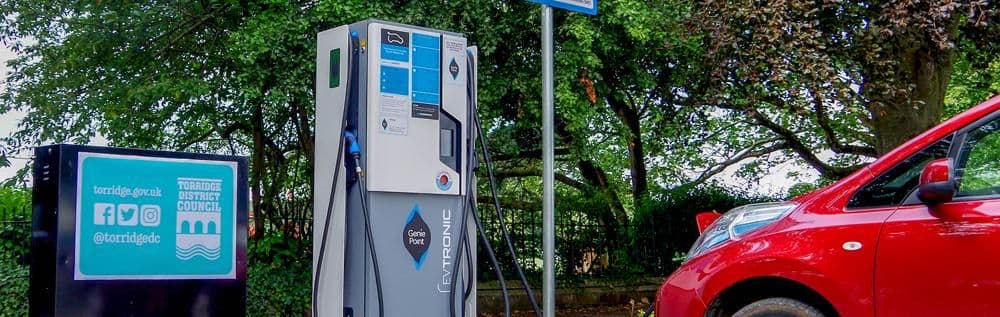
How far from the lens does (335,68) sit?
5.42 meters

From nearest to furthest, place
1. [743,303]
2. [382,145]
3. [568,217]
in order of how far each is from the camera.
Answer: [743,303] < [382,145] < [568,217]

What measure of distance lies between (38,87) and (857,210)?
8310 mm

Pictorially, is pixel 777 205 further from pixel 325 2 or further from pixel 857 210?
pixel 325 2

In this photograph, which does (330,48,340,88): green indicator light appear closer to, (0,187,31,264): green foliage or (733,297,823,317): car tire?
(733,297,823,317): car tire

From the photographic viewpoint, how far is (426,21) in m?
8.36

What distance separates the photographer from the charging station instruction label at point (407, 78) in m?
5.27

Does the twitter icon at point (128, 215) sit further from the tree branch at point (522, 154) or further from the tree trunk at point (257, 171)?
the tree branch at point (522, 154)

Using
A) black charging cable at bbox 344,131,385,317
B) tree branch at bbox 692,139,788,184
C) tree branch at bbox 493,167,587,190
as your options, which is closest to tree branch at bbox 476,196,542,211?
tree branch at bbox 493,167,587,190

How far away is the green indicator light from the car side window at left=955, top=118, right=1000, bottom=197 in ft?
10.8

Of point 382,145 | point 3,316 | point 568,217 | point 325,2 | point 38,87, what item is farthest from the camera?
point 568,217

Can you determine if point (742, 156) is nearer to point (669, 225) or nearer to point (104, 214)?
point (669, 225)

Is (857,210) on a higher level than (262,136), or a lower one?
lower

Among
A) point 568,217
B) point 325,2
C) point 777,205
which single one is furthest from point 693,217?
point 777,205

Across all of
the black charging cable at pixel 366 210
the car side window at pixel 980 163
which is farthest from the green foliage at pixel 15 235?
the car side window at pixel 980 163
